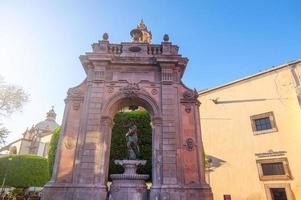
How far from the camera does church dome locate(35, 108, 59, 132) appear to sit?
6256cm

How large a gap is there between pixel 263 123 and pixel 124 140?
1222 cm

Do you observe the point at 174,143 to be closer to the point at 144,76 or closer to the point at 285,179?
the point at 144,76

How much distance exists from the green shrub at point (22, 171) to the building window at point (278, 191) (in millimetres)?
27919

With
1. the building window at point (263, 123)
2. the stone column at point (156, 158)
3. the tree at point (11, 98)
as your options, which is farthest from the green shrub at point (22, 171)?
the building window at point (263, 123)

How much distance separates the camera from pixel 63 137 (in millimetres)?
9938

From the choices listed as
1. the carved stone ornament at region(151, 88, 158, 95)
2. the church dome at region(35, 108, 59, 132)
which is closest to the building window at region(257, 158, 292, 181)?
the carved stone ornament at region(151, 88, 158, 95)

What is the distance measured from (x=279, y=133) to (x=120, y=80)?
1449cm

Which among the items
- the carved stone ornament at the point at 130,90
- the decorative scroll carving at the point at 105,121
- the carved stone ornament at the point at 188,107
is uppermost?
the carved stone ornament at the point at 130,90

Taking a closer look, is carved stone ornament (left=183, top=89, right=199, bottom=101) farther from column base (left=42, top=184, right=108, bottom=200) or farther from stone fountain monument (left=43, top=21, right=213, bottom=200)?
column base (left=42, top=184, right=108, bottom=200)

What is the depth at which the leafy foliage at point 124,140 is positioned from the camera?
1686cm

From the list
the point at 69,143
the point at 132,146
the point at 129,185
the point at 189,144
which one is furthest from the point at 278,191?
the point at 69,143

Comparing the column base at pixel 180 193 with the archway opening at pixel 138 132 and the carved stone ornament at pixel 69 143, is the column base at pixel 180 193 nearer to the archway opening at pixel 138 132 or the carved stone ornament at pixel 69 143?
the archway opening at pixel 138 132

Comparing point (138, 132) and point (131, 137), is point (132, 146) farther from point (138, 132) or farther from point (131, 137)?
point (138, 132)

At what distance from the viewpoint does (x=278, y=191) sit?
56.6 feet
